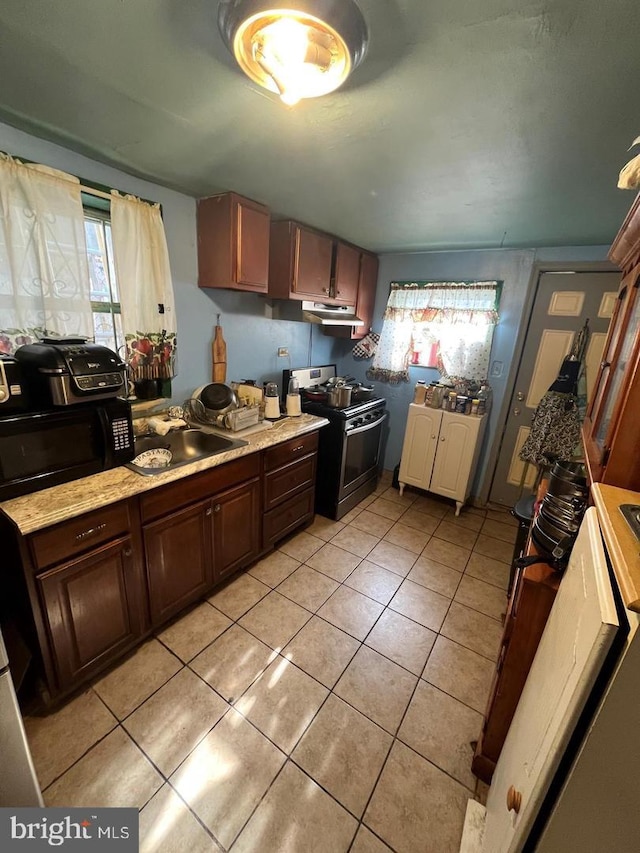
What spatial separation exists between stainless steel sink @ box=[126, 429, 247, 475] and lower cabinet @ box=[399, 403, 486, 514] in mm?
1851

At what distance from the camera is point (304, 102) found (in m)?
1.10

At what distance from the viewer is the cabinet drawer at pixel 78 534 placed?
1.22m

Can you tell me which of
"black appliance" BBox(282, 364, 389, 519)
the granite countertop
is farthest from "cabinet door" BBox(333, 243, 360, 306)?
the granite countertop

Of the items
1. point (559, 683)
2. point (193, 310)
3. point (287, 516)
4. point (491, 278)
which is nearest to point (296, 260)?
point (193, 310)

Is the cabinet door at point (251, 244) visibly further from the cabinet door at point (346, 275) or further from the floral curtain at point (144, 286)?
the cabinet door at point (346, 275)

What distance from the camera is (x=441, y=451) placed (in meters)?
3.14

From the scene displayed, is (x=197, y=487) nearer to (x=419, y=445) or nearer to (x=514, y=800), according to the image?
(x=514, y=800)

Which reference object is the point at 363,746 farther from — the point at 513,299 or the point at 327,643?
the point at 513,299

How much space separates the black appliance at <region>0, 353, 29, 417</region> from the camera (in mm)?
1219

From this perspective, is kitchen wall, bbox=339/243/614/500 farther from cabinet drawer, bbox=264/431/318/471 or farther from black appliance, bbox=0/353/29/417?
black appliance, bbox=0/353/29/417

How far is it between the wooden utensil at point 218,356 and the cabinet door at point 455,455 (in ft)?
6.46

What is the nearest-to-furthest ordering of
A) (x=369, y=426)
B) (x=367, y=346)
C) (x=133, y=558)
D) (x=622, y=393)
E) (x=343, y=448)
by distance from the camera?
(x=622, y=393), (x=133, y=558), (x=343, y=448), (x=369, y=426), (x=367, y=346)

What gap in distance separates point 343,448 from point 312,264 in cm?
146

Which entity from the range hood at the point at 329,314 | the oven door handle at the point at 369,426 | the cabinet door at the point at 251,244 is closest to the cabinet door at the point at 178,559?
the oven door handle at the point at 369,426
